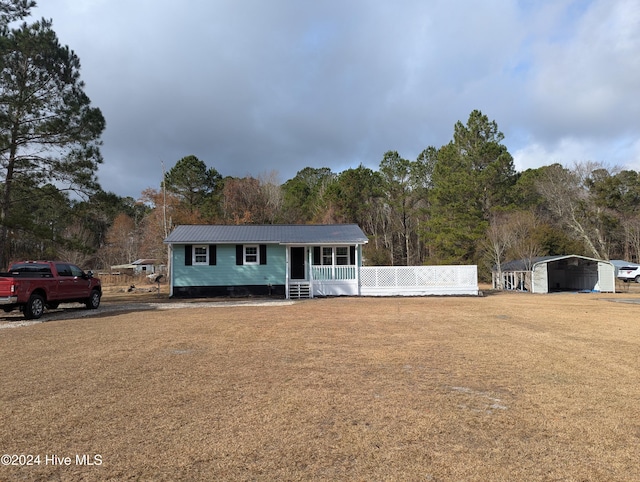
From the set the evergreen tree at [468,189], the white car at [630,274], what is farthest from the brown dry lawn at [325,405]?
the white car at [630,274]

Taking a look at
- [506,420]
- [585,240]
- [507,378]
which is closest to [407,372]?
[507,378]

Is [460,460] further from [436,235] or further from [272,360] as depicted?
[436,235]

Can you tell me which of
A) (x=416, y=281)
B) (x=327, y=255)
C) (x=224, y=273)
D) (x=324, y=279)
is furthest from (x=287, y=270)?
(x=416, y=281)

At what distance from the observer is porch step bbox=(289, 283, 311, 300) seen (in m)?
20.1

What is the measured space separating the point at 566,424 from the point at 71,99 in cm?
1946

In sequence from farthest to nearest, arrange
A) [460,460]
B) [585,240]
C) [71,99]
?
[585,240]
[71,99]
[460,460]

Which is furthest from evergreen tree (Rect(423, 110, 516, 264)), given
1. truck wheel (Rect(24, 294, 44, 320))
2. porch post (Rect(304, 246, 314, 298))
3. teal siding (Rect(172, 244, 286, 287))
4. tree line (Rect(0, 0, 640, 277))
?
truck wheel (Rect(24, 294, 44, 320))

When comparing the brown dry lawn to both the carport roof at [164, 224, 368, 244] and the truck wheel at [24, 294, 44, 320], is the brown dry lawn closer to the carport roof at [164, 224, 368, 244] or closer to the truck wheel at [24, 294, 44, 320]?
the truck wheel at [24, 294, 44, 320]

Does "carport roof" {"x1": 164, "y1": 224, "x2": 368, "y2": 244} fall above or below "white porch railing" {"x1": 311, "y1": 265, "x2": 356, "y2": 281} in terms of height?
above

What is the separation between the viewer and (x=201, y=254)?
20812mm

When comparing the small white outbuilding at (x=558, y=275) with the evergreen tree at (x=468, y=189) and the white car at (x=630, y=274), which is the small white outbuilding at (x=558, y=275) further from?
the white car at (x=630, y=274)

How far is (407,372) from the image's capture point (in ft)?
19.1

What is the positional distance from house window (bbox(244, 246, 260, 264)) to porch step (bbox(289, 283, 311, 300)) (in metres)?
2.29

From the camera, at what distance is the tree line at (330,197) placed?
16141 mm
